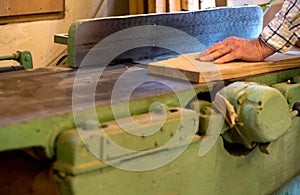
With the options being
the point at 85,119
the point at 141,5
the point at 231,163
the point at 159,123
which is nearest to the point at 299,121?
the point at 231,163

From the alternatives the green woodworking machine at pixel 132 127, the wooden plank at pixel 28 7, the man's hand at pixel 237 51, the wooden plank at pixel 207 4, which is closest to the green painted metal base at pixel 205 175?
the green woodworking machine at pixel 132 127

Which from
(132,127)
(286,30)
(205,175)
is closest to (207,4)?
(286,30)

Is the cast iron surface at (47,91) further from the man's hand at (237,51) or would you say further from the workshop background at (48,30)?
the workshop background at (48,30)

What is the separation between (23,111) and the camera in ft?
3.01

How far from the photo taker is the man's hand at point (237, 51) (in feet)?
4.47

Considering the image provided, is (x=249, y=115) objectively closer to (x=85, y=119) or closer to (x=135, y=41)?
(x=85, y=119)

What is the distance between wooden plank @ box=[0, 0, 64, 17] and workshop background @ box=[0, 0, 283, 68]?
0.06 m

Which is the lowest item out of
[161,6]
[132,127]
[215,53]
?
[132,127]

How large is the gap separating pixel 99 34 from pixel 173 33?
0.27 metres

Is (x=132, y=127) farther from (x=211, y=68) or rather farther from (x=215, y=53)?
(x=215, y=53)

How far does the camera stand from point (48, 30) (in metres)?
2.57

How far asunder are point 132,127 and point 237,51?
0.56 metres

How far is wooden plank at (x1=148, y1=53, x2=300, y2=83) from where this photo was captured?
3.95 ft

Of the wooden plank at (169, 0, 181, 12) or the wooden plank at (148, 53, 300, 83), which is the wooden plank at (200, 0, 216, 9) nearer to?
the wooden plank at (169, 0, 181, 12)
